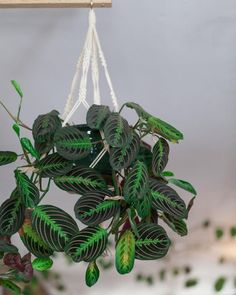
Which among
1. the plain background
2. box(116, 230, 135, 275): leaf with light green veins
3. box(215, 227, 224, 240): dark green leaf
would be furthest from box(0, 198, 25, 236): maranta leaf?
box(215, 227, 224, 240): dark green leaf

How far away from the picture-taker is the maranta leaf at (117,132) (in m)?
1.04

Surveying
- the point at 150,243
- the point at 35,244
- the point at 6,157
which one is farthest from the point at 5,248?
the point at 150,243

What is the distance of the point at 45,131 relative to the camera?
1087mm

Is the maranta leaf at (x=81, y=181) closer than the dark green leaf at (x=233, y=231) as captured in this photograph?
Yes

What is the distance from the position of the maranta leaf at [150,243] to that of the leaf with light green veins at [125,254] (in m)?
0.02

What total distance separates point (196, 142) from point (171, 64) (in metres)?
0.31

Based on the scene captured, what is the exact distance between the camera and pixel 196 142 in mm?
2020

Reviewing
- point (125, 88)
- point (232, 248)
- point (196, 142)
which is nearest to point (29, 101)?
point (125, 88)

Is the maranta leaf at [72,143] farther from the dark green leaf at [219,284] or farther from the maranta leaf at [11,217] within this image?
the dark green leaf at [219,284]

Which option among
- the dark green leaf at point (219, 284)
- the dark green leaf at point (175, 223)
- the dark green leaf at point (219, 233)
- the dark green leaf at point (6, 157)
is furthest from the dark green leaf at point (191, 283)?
the dark green leaf at point (6, 157)

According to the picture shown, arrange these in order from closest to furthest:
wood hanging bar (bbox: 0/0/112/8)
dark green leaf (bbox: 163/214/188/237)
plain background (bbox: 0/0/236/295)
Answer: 1. dark green leaf (bbox: 163/214/188/237)
2. wood hanging bar (bbox: 0/0/112/8)
3. plain background (bbox: 0/0/236/295)

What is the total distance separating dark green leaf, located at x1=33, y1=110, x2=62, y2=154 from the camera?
1096 millimetres

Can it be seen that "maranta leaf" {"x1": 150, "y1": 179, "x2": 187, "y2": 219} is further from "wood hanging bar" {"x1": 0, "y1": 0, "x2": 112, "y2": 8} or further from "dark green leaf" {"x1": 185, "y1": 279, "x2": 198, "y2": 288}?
"dark green leaf" {"x1": 185, "y1": 279, "x2": 198, "y2": 288}

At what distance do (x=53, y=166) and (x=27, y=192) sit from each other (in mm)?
74
